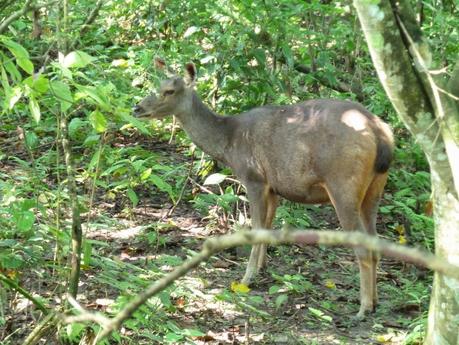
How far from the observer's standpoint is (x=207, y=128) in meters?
9.09

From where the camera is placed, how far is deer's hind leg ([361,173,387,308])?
7730 mm

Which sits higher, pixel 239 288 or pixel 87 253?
pixel 87 253

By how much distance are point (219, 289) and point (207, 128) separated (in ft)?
7.30

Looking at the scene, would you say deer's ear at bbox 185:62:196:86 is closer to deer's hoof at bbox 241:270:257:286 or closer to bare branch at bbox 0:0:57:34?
deer's hoof at bbox 241:270:257:286

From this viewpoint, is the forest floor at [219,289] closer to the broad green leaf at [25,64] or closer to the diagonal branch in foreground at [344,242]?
the broad green leaf at [25,64]

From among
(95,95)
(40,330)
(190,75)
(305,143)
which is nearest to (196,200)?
(190,75)

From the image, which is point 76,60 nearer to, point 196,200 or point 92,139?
point 92,139

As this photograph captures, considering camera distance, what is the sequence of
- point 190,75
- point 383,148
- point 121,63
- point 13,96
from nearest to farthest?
point 13,96
point 383,148
point 190,75
point 121,63

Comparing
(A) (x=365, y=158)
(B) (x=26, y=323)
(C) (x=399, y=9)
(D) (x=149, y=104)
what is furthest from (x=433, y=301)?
(D) (x=149, y=104)

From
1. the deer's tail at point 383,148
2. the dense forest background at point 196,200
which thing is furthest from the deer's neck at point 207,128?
the deer's tail at point 383,148

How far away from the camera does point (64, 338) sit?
5.05 metres

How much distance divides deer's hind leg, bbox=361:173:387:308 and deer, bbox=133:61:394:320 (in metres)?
0.01

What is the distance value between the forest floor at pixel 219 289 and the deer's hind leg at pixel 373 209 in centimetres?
30

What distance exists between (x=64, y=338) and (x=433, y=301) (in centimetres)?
252
